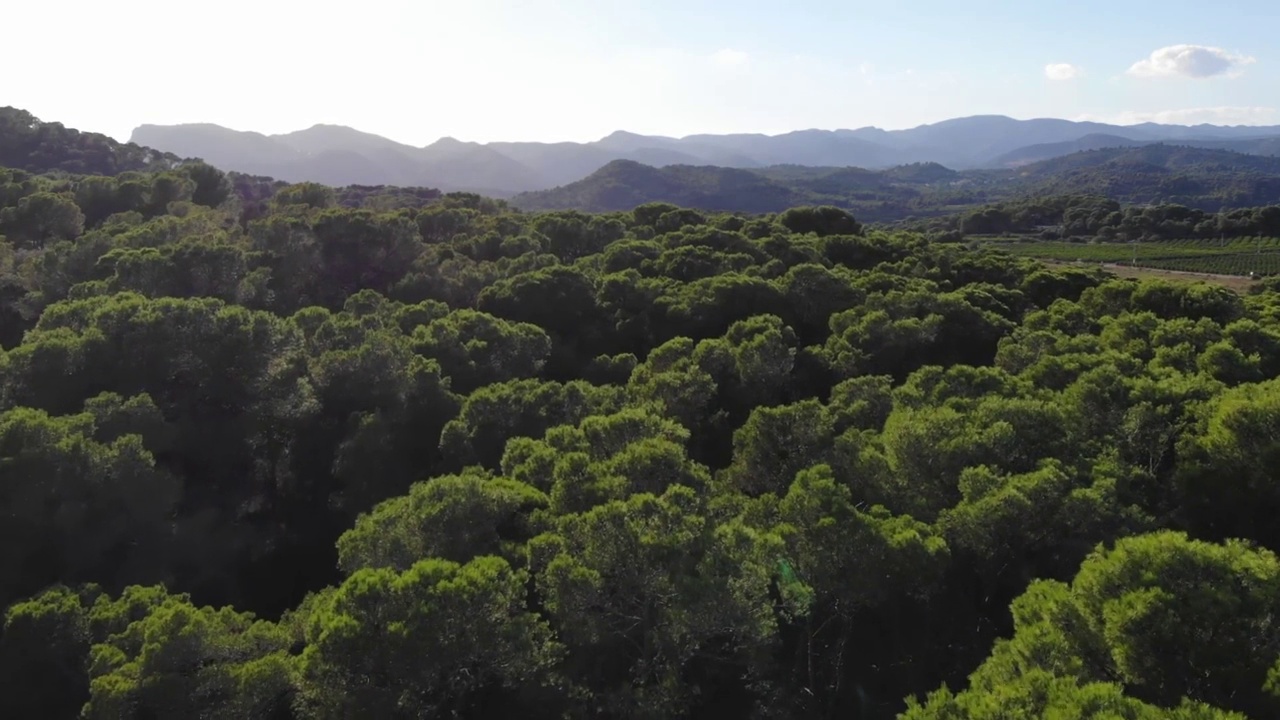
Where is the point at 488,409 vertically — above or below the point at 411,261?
below

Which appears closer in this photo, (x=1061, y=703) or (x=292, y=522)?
(x=1061, y=703)

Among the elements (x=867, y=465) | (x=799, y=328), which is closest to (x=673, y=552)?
(x=867, y=465)

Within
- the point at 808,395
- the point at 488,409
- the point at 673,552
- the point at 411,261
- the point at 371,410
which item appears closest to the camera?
the point at 673,552

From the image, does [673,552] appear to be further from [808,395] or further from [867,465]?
[808,395]

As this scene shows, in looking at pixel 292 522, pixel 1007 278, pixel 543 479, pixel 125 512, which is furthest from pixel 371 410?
pixel 1007 278

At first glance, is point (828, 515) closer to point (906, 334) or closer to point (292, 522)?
point (906, 334)

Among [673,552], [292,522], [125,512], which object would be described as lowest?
[292,522]

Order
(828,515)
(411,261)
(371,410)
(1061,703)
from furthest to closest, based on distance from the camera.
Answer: (411,261), (371,410), (828,515), (1061,703)
